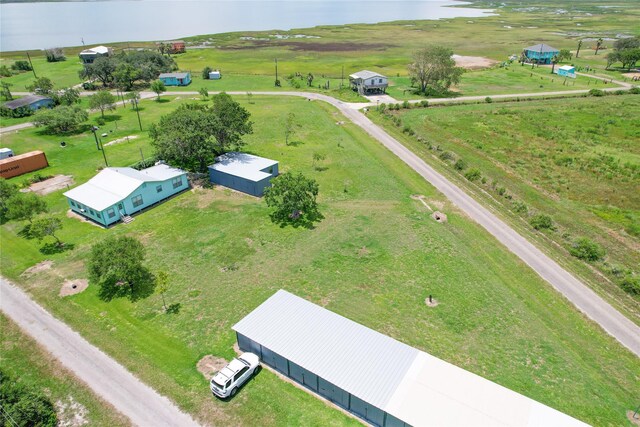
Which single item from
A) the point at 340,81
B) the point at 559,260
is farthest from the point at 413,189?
the point at 340,81

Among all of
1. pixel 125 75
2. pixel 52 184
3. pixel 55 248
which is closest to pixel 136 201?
pixel 55 248

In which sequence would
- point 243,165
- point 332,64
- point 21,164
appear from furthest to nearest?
point 332,64, point 21,164, point 243,165

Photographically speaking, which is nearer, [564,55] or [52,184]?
[52,184]

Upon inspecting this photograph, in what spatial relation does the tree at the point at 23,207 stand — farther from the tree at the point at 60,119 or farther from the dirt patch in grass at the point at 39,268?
the tree at the point at 60,119

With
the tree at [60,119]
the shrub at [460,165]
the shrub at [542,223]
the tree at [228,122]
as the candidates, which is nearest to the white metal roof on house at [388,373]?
the shrub at [542,223]

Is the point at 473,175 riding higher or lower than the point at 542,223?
higher

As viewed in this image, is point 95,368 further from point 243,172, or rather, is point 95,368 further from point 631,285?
point 631,285

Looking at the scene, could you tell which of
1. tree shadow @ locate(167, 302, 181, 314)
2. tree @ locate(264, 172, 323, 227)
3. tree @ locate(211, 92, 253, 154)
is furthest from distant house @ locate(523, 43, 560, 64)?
tree shadow @ locate(167, 302, 181, 314)
